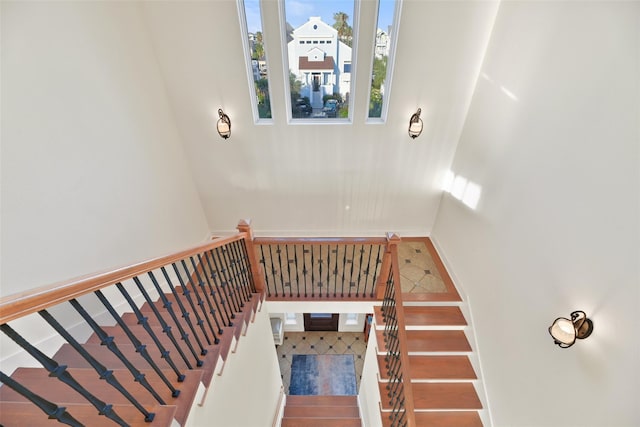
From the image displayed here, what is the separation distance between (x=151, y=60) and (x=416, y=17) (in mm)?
2675

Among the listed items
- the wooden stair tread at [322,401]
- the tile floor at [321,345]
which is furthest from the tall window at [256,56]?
the tile floor at [321,345]

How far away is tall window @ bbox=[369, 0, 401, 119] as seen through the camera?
2.59 m

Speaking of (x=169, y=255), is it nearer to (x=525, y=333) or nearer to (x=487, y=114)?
(x=525, y=333)

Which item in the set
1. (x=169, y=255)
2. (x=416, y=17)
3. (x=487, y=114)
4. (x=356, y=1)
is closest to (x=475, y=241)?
(x=487, y=114)

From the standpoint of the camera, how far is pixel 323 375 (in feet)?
16.9

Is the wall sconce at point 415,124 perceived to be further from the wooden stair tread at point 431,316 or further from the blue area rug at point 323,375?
the blue area rug at point 323,375

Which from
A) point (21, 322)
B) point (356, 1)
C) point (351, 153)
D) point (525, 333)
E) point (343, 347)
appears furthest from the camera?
point (343, 347)

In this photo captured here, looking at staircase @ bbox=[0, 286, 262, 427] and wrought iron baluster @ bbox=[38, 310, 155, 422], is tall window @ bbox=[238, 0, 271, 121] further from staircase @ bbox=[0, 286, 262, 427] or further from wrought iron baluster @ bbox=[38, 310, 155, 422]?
wrought iron baluster @ bbox=[38, 310, 155, 422]

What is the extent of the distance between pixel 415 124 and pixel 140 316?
306 centimetres

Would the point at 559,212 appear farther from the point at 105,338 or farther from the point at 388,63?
the point at 105,338

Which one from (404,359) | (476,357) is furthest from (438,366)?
(404,359)

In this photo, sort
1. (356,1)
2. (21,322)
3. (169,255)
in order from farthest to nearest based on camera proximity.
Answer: (356,1)
(21,322)
(169,255)

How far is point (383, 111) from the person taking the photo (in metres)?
3.20

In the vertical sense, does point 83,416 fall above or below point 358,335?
below
